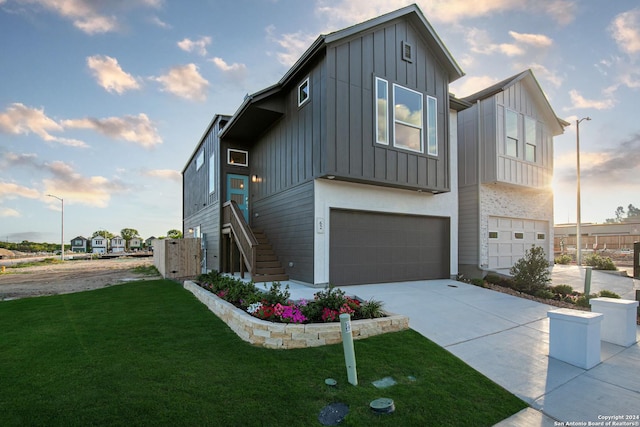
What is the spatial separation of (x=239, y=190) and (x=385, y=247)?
21.4 feet

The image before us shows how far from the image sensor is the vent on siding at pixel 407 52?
906cm

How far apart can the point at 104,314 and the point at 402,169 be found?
787 centimetres

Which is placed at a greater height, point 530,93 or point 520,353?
point 530,93

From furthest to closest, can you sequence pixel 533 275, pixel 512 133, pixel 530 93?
pixel 530 93, pixel 512 133, pixel 533 275

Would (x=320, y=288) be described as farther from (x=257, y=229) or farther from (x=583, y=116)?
(x=583, y=116)

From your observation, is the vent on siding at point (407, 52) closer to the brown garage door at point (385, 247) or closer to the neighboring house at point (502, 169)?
the neighboring house at point (502, 169)

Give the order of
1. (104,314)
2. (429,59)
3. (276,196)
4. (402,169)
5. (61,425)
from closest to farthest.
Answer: (61,425)
(104,314)
(402,169)
(429,59)
(276,196)

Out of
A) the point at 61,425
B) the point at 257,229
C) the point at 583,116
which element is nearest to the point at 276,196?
the point at 257,229

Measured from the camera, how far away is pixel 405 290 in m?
8.09

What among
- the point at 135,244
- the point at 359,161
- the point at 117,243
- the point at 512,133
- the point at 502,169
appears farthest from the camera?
the point at 135,244

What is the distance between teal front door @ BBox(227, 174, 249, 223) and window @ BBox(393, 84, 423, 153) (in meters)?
6.62

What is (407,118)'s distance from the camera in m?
9.01

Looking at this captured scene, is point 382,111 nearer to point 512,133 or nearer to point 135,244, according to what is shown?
point 512,133

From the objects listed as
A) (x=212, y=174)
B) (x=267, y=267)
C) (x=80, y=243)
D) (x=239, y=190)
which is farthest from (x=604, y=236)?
(x=80, y=243)
